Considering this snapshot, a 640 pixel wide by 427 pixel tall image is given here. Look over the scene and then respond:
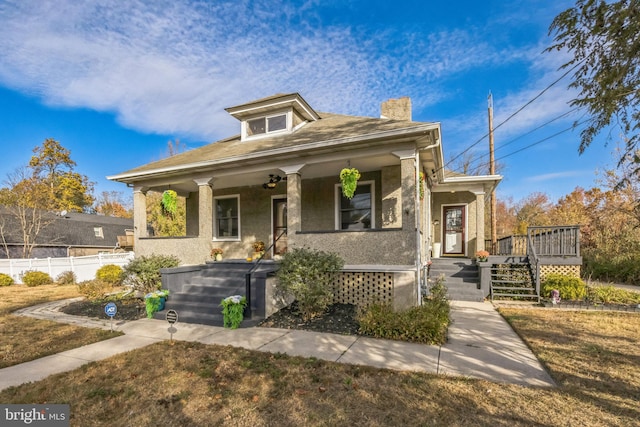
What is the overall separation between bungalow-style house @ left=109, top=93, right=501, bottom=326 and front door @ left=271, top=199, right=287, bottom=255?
0.12 feet

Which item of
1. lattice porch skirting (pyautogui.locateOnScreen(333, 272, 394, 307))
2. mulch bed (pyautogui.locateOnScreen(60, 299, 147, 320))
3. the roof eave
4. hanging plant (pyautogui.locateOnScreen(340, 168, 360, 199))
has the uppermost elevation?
the roof eave

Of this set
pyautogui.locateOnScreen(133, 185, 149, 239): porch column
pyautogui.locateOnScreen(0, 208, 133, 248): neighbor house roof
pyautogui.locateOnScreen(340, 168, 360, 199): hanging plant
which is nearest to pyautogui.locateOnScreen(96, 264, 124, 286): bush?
pyautogui.locateOnScreen(133, 185, 149, 239): porch column

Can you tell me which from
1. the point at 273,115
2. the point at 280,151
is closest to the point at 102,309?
the point at 280,151

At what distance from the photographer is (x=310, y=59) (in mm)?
9727

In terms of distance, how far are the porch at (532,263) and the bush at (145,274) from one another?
32.0 feet

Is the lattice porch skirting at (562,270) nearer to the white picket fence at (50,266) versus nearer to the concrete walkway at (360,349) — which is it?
the concrete walkway at (360,349)

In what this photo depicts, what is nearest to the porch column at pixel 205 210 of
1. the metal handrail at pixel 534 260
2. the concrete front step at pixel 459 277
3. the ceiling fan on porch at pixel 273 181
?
the ceiling fan on porch at pixel 273 181

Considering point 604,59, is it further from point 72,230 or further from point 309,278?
point 72,230

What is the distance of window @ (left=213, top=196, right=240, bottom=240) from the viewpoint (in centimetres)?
1155

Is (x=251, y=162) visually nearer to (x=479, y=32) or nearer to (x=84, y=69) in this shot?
(x=479, y=32)

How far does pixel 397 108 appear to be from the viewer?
1088cm

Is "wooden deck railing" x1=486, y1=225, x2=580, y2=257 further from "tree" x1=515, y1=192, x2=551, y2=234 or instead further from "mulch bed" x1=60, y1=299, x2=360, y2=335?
"tree" x1=515, y1=192, x2=551, y2=234

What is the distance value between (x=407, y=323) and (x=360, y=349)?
3.62 ft

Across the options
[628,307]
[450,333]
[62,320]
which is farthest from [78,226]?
[628,307]
